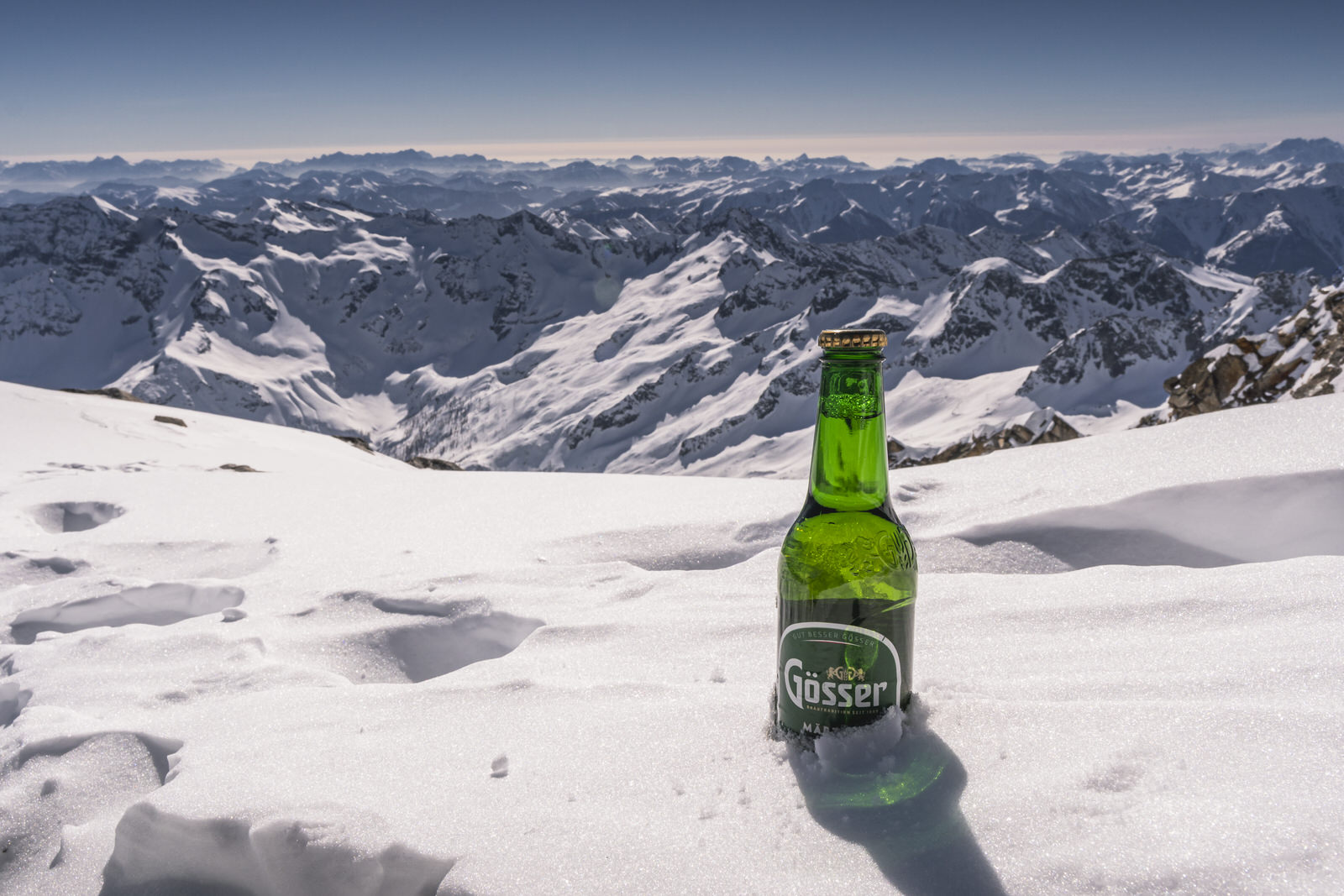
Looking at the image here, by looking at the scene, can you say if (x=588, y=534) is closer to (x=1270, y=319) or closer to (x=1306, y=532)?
(x=1306, y=532)

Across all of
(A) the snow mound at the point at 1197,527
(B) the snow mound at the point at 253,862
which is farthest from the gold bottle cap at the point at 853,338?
(A) the snow mound at the point at 1197,527

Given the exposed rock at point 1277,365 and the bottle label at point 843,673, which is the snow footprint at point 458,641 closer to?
the bottle label at point 843,673

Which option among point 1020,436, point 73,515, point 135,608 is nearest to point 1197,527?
point 135,608

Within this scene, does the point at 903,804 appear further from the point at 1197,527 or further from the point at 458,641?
the point at 1197,527

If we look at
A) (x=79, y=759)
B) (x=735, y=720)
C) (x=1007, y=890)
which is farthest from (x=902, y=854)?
(x=79, y=759)

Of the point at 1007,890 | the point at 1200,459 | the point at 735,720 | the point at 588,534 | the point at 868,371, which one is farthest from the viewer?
the point at 588,534

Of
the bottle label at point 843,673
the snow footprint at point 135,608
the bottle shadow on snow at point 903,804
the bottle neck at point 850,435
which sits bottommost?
the snow footprint at point 135,608
